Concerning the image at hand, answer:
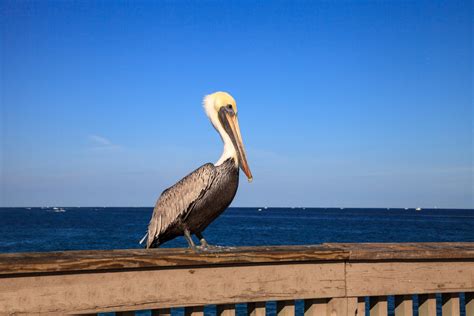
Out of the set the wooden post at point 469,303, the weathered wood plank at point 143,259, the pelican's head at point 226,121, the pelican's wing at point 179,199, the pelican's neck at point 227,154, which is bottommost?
the wooden post at point 469,303

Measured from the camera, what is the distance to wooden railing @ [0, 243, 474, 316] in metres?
2.45

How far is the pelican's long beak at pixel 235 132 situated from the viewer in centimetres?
394

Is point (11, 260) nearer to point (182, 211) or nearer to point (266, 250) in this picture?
point (266, 250)

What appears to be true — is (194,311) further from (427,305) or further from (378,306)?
(427,305)

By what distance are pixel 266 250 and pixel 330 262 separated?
0.34m

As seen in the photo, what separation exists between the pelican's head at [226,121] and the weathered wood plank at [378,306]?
4.57ft

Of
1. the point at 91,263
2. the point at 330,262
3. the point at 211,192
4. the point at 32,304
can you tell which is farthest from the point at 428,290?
the point at 32,304

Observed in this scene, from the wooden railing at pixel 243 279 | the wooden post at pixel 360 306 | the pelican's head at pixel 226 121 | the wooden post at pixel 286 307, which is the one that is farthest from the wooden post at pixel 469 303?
the pelican's head at pixel 226 121

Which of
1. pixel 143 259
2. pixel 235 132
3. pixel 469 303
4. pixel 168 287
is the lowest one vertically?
pixel 469 303

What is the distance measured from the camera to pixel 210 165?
4.03m

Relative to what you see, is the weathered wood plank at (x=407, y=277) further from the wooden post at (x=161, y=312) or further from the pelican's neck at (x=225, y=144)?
the pelican's neck at (x=225, y=144)

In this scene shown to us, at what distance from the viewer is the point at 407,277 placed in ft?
9.93

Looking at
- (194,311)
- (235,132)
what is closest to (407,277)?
(194,311)

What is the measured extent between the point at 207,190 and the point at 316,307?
1.29 m
